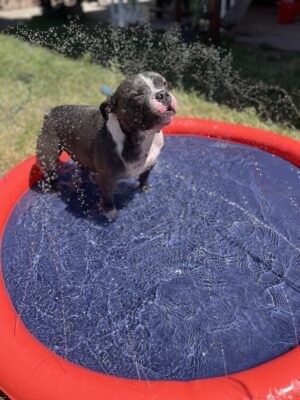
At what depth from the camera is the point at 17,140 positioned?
6125 millimetres

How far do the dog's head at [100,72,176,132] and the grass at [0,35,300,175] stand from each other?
2.77 m

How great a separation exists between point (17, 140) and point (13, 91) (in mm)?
2217

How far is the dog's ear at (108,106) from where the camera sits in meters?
3.46

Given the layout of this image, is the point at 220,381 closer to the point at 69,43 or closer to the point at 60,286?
the point at 60,286

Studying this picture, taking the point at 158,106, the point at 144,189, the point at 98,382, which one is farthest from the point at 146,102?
the point at 98,382

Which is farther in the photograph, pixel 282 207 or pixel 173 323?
pixel 282 207

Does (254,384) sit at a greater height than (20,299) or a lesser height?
greater

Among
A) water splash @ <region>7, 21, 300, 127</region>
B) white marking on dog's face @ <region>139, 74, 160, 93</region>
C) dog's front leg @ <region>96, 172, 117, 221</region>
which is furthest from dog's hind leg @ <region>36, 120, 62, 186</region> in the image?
water splash @ <region>7, 21, 300, 127</region>

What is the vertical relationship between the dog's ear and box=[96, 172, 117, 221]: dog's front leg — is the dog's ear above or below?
above

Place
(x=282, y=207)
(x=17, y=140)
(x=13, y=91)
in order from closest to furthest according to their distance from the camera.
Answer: (x=282, y=207) < (x=17, y=140) < (x=13, y=91)

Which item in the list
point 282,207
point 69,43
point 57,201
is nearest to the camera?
point 282,207

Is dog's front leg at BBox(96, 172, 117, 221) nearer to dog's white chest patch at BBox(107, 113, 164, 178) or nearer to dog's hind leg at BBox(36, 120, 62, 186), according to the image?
dog's white chest patch at BBox(107, 113, 164, 178)

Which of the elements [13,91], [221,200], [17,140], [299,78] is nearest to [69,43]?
[13,91]

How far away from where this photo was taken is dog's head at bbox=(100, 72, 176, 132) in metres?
3.09
